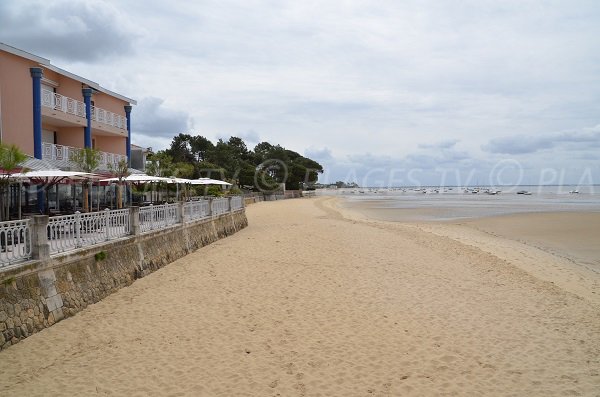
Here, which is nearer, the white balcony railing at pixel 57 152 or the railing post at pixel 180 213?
the railing post at pixel 180 213

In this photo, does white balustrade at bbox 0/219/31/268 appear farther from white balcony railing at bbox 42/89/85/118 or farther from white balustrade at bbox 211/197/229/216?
white balcony railing at bbox 42/89/85/118

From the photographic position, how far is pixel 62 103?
22250mm

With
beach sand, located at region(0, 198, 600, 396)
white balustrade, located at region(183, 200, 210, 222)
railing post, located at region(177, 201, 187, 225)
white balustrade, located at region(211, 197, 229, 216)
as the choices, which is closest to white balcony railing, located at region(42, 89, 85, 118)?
white balustrade, located at region(211, 197, 229, 216)

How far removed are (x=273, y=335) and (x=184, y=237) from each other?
9.09 metres

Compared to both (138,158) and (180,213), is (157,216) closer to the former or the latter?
(180,213)

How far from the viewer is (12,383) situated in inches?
255

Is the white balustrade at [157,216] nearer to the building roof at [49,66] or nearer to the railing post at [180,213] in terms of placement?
the railing post at [180,213]

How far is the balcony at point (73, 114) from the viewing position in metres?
21.2

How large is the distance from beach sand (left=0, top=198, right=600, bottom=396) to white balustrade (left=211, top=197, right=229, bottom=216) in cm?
764

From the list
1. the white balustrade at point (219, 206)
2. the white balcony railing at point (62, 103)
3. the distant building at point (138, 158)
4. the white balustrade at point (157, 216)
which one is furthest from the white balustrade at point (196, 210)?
the distant building at point (138, 158)

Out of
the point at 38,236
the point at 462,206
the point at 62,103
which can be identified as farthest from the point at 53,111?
the point at 462,206

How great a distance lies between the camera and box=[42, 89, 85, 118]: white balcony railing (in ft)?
69.2

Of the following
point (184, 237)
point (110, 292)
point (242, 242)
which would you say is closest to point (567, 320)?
point (110, 292)

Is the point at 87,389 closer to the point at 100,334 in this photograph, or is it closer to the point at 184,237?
the point at 100,334
